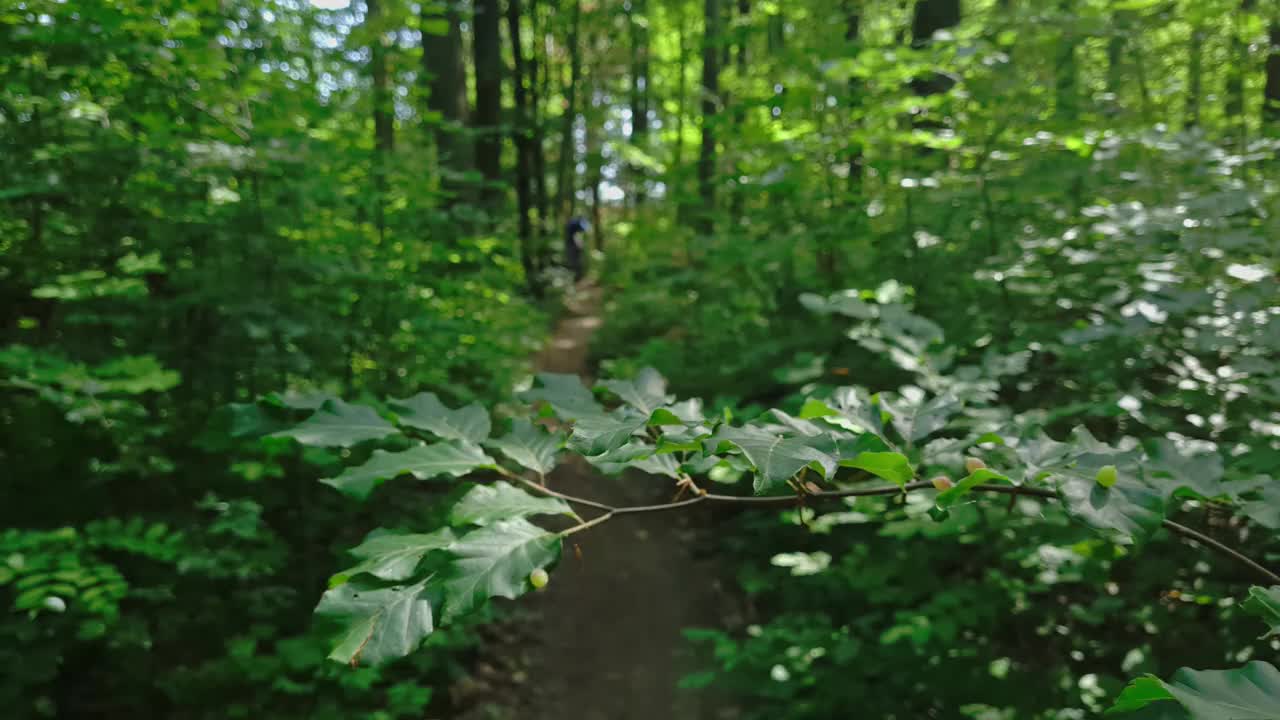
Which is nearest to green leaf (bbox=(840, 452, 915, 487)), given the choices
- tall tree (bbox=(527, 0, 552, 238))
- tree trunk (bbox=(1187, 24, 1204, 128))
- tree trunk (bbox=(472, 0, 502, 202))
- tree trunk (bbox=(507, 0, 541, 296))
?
tree trunk (bbox=(1187, 24, 1204, 128))

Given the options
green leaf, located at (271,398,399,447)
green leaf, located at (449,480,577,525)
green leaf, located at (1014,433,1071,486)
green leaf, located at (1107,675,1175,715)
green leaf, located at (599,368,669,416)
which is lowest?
green leaf, located at (1107,675,1175,715)

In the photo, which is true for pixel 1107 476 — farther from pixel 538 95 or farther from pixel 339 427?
pixel 538 95

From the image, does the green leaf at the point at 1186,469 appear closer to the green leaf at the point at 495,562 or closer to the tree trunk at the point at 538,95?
the green leaf at the point at 495,562

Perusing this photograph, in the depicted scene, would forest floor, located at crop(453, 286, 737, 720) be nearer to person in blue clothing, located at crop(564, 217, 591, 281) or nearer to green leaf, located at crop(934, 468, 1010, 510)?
green leaf, located at crop(934, 468, 1010, 510)

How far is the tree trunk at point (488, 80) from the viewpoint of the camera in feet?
28.8

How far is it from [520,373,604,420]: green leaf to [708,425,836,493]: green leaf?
0.30 m

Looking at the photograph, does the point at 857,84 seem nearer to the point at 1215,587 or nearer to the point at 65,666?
the point at 1215,587

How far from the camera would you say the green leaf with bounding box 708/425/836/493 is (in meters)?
0.85

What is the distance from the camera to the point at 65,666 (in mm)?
2893

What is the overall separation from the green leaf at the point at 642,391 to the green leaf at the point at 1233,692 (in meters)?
0.76

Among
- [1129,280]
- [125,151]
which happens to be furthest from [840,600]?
[125,151]

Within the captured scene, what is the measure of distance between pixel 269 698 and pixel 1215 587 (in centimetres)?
333

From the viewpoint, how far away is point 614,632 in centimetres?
437

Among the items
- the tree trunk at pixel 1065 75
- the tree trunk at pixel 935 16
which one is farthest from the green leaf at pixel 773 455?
the tree trunk at pixel 935 16
